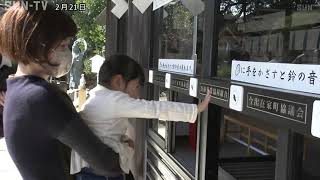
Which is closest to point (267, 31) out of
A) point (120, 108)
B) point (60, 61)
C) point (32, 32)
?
point (120, 108)

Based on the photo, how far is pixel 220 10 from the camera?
2414mm

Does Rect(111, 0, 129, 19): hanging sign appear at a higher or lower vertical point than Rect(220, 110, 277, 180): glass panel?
higher

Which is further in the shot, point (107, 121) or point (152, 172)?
point (152, 172)

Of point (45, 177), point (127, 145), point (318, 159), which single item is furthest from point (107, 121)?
point (318, 159)

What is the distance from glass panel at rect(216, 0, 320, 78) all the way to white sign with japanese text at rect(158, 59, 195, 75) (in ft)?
1.24

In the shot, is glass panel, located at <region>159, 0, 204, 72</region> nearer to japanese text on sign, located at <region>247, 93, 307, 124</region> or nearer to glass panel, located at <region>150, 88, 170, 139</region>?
glass panel, located at <region>150, 88, 170, 139</region>

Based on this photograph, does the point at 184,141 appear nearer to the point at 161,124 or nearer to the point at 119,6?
the point at 161,124

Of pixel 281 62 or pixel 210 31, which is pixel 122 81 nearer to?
pixel 210 31

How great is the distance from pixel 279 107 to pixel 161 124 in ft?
7.64

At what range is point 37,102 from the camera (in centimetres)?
137

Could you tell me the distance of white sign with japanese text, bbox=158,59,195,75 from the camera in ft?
9.11

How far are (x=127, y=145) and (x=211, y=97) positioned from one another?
19.3 inches

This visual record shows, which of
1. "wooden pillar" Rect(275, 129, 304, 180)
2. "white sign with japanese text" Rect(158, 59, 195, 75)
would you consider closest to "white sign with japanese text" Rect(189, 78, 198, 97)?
"white sign with japanese text" Rect(158, 59, 195, 75)

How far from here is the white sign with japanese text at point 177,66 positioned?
278 cm
